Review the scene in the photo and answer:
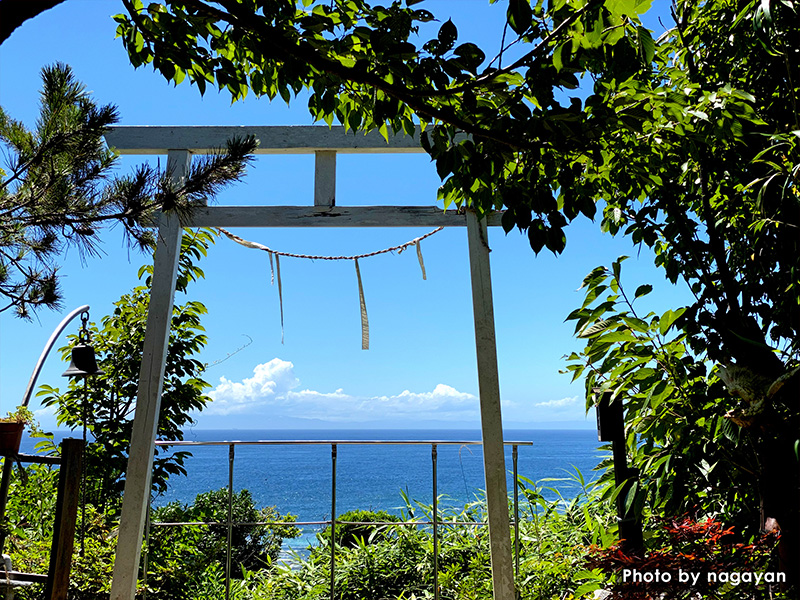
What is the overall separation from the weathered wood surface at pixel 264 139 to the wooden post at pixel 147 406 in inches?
3.0

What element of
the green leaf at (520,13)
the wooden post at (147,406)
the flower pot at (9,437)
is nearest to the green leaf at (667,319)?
the green leaf at (520,13)

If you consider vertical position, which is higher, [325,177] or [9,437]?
[325,177]

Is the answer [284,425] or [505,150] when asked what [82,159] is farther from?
[284,425]

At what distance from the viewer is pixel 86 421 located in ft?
12.2

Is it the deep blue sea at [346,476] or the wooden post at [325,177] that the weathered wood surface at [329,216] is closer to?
the wooden post at [325,177]

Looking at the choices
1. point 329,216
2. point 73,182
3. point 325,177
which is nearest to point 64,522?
point 73,182

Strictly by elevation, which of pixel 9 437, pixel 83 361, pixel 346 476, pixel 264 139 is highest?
pixel 264 139

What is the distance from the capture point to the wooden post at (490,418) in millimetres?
2447

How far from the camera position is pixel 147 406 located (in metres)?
2.58

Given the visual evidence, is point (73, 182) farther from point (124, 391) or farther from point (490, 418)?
point (124, 391)

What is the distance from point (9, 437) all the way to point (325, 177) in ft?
5.70

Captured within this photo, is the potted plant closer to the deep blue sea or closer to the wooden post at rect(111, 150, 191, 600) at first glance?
the wooden post at rect(111, 150, 191, 600)

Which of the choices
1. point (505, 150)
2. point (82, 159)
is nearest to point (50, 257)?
point (82, 159)

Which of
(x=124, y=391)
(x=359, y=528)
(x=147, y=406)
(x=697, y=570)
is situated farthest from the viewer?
(x=359, y=528)
